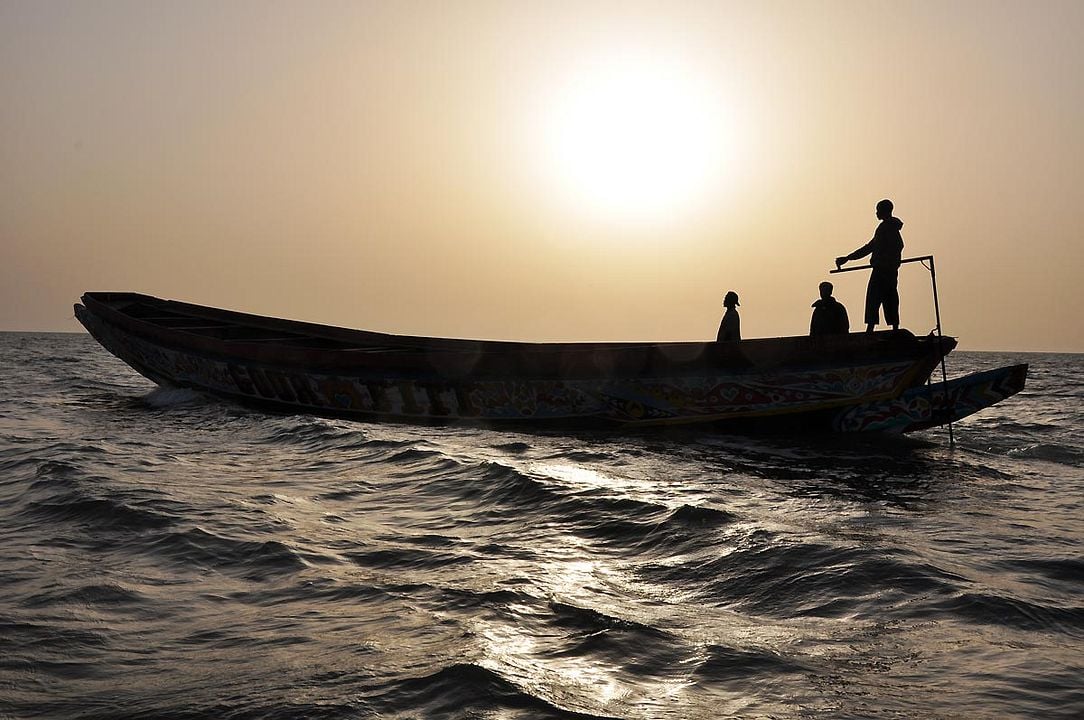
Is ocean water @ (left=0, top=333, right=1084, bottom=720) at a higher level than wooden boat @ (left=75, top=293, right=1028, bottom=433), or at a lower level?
lower

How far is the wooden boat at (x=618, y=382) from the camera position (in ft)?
37.3

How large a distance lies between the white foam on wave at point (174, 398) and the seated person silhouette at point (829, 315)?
13.0 m

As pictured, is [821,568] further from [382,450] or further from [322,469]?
[382,450]

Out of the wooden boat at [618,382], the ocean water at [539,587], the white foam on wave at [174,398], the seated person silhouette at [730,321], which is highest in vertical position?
the seated person silhouette at [730,321]

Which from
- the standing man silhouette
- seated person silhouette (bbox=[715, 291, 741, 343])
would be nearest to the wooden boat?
the standing man silhouette

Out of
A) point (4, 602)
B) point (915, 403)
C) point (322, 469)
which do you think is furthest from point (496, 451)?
point (4, 602)

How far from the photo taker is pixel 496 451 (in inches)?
458

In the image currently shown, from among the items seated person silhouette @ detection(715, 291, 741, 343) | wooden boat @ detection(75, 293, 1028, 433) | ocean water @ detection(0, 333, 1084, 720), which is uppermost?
seated person silhouette @ detection(715, 291, 741, 343)

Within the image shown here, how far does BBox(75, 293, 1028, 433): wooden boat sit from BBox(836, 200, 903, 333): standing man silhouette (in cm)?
57

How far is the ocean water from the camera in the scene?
360 cm

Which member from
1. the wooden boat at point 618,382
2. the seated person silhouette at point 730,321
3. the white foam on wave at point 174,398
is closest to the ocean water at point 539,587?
the wooden boat at point 618,382

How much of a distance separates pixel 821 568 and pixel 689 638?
171 centimetres

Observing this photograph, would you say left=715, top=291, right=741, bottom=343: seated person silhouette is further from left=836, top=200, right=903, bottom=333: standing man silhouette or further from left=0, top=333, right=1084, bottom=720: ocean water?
left=0, top=333, right=1084, bottom=720: ocean water

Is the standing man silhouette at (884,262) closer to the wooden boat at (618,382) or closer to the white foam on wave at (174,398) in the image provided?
the wooden boat at (618,382)
